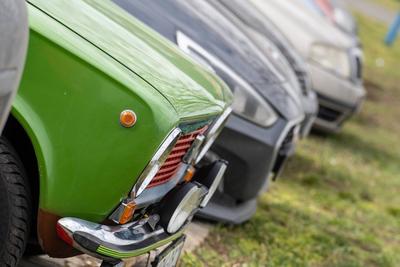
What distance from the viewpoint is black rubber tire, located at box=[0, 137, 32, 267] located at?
3406 mm

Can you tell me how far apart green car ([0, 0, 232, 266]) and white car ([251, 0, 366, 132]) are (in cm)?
607

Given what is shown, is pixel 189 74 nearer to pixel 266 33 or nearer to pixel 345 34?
Result: pixel 266 33

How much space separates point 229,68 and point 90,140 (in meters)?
2.39

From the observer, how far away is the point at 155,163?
11.6 feet

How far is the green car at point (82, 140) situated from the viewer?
3365 mm

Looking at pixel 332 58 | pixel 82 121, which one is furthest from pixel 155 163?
pixel 332 58

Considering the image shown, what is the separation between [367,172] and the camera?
10.0 m

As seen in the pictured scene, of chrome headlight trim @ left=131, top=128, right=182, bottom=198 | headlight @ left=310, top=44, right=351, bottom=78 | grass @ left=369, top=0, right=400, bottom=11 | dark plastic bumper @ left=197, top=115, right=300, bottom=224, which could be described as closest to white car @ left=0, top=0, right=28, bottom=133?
chrome headlight trim @ left=131, top=128, right=182, bottom=198

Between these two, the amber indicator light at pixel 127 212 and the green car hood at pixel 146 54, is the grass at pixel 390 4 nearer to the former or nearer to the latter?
the green car hood at pixel 146 54

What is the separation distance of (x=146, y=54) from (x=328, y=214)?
4.02 meters

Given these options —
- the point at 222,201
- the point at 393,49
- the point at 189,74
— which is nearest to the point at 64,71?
the point at 189,74

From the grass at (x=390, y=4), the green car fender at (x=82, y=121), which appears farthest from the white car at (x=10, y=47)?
the grass at (x=390, y=4)

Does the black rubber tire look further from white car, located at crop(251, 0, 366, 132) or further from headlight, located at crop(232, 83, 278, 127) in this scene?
white car, located at crop(251, 0, 366, 132)

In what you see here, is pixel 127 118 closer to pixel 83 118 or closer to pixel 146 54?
pixel 83 118
